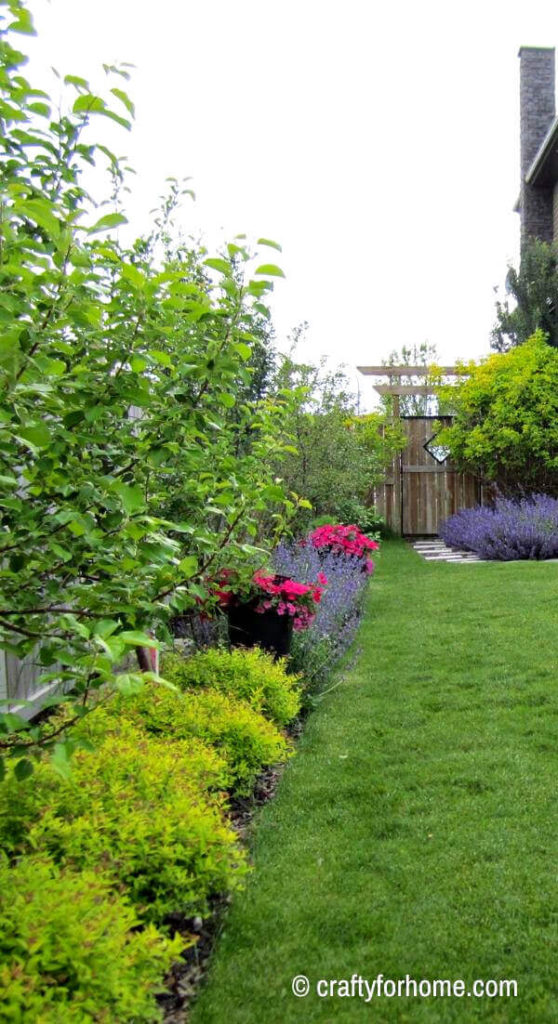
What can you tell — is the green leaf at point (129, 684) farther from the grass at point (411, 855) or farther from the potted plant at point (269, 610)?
the potted plant at point (269, 610)

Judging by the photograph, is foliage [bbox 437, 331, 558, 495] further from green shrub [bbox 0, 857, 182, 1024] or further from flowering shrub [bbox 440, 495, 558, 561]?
green shrub [bbox 0, 857, 182, 1024]

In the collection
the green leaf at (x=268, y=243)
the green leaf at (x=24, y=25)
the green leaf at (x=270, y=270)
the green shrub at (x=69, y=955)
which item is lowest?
the green shrub at (x=69, y=955)

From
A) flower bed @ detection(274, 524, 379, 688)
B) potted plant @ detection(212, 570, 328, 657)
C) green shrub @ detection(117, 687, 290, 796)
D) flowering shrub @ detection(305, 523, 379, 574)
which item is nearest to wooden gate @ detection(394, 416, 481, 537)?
flower bed @ detection(274, 524, 379, 688)

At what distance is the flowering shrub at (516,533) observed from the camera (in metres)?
9.66

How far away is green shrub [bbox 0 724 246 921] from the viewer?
203 centimetres

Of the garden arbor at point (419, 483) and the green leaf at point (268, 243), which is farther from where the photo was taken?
the garden arbor at point (419, 483)

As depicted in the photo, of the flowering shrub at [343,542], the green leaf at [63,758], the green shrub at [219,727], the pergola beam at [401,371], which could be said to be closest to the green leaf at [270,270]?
the green leaf at [63,758]

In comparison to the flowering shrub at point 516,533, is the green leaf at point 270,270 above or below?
above

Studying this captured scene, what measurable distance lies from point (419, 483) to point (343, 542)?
21.6 ft

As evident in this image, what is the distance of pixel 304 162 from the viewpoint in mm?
7371

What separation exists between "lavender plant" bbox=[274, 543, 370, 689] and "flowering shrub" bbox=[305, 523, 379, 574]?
96 mm

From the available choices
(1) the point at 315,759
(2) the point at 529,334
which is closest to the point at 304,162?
(1) the point at 315,759

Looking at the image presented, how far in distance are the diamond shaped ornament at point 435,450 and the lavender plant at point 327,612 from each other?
22.3ft

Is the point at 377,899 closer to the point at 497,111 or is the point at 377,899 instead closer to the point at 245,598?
the point at 245,598
